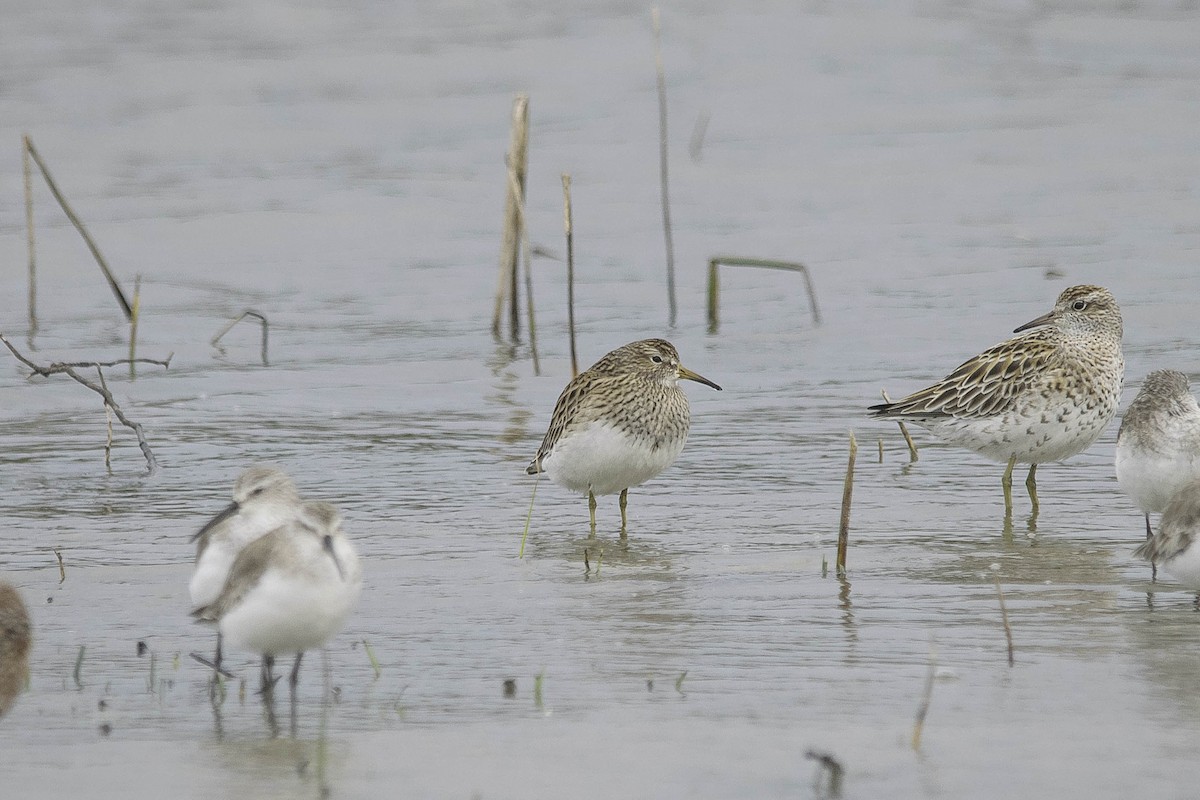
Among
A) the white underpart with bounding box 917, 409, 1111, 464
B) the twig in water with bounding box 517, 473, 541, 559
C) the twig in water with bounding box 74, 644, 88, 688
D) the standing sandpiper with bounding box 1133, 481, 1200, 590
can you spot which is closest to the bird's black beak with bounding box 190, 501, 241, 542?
the twig in water with bounding box 74, 644, 88, 688

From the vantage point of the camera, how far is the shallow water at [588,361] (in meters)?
5.65

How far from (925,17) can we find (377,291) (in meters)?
14.7

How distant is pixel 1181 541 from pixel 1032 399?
2809mm

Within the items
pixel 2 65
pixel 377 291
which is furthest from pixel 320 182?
pixel 2 65

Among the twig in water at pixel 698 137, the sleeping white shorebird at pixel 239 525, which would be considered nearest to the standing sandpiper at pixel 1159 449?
the sleeping white shorebird at pixel 239 525

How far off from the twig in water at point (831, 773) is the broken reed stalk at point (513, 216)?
27.9 ft

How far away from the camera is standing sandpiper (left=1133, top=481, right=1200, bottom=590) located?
6523mm

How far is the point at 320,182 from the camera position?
2069 centimetres

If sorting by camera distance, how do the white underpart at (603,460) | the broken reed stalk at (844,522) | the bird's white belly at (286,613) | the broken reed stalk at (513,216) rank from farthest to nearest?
the broken reed stalk at (513,216) < the white underpart at (603,460) < the broken reed stalk at (844,522) < the bird's white belly at (286,613)

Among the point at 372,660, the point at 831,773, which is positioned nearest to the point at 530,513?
the point at 372,660

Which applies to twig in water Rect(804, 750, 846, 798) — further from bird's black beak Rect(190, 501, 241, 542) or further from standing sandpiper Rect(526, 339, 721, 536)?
standing sandpiper Rect(526, 339, 721, 536)

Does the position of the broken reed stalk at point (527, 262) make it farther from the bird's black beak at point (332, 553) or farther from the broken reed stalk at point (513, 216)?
the bird's black beak at point (332, 553)

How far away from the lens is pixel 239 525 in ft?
20.6

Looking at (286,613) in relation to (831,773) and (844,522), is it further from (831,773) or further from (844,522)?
(844,522)
